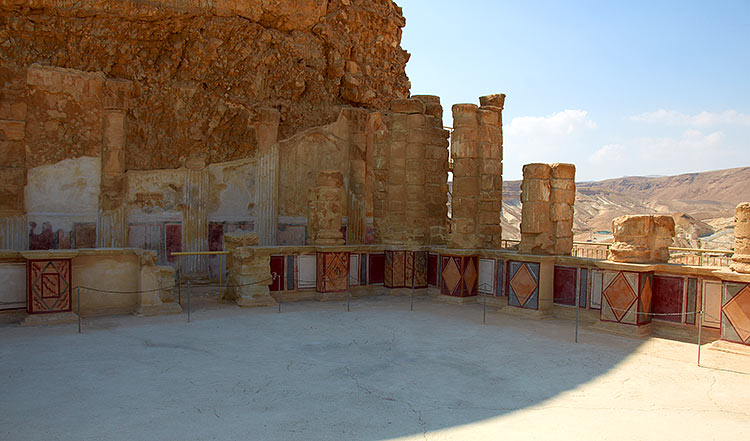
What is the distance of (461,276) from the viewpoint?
10.8 metres

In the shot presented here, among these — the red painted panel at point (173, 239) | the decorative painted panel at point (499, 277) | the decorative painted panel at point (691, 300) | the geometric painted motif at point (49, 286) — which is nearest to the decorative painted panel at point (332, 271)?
the decorative painted panel at point (499, 277)

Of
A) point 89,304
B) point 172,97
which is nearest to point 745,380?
point 89,304

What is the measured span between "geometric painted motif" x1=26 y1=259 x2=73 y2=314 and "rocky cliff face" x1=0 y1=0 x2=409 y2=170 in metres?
4.98

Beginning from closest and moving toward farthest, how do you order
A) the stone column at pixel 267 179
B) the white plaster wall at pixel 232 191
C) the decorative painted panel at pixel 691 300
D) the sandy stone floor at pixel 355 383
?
Answer: the sandy stone floor at pixel 355 383, the decorative painted panel at pixel 691 300, the white plaster wall at pixel 232 191, the stone column at pixel 267 179

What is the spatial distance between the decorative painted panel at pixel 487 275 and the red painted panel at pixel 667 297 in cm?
303

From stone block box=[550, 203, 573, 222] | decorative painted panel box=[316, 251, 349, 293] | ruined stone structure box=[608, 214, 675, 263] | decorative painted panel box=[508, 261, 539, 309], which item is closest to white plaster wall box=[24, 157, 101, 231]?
decorative painted panel box=[316, 251, 349, 293]

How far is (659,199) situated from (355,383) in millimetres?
68414

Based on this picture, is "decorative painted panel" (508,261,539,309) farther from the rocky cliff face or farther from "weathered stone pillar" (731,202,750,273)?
the rocky cliff face

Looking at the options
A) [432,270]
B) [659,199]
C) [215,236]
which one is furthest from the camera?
[659,199]

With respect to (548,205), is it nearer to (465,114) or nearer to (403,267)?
(465,114)

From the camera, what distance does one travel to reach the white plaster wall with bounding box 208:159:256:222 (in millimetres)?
13898

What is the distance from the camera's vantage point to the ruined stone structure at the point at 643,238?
328 inches

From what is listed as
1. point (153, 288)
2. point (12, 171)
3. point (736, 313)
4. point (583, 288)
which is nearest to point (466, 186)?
point (583, 288)

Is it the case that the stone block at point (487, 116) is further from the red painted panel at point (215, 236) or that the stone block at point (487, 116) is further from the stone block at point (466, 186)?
the red painted panel at point (215, 236)
